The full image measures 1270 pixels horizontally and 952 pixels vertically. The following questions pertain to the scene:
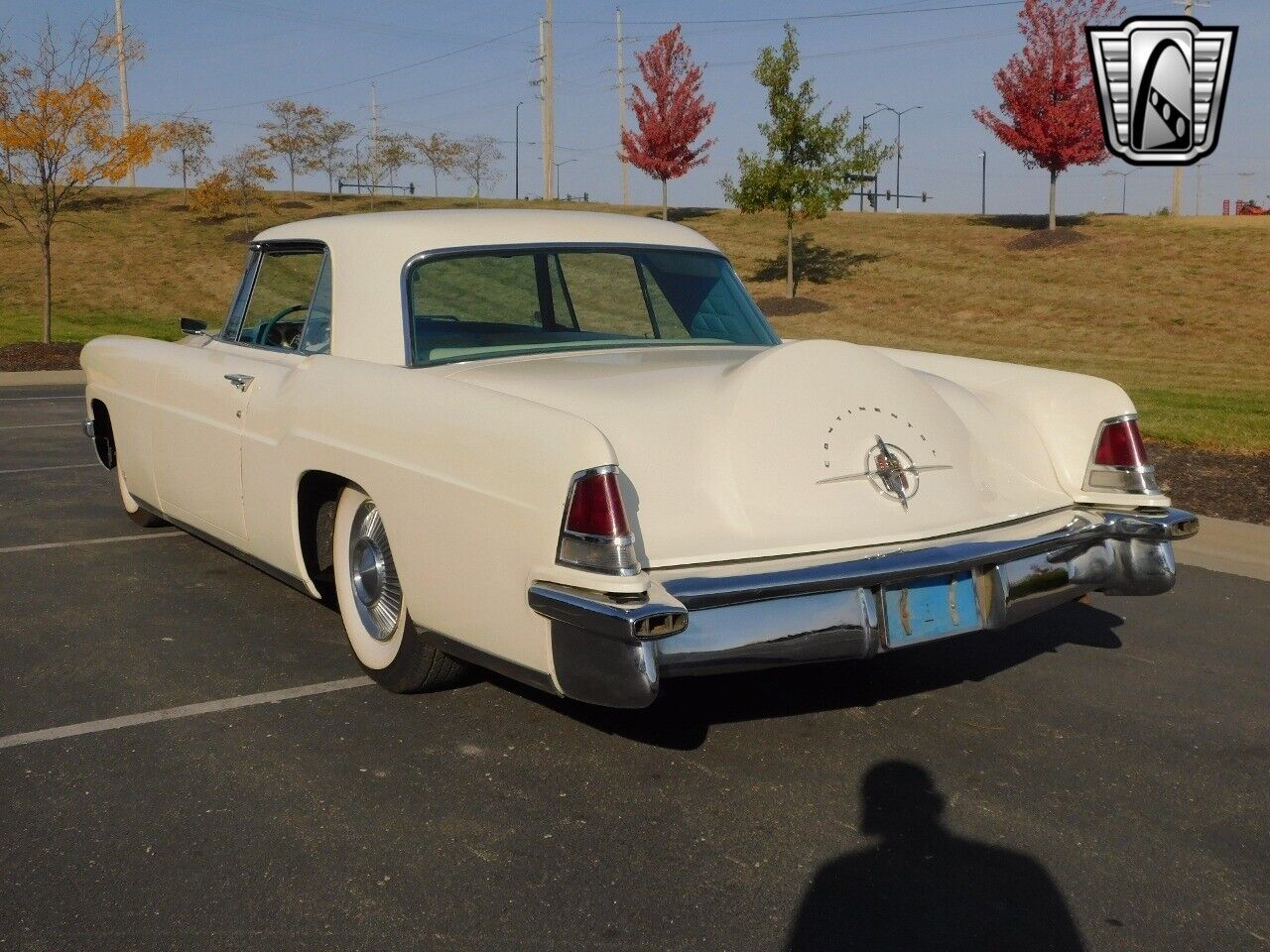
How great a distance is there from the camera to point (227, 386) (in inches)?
206

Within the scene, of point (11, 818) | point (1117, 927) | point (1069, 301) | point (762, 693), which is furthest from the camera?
point (1069, 301)

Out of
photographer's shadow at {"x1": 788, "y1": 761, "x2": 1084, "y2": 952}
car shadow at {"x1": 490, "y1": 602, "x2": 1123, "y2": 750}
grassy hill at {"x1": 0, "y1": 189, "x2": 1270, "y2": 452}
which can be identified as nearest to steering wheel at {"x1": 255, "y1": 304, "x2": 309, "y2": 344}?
car shadow at {"x1": 490, "y1": 602, "x2": 1123, "y2": 750}

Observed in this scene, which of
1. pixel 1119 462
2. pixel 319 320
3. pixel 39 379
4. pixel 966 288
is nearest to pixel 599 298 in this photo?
pixel 319 320

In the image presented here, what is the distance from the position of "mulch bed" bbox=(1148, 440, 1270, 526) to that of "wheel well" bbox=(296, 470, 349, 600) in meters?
5.33

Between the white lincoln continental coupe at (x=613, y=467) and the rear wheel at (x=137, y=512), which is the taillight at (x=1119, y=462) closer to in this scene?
the white lincoln continental coupe at (x=613, y=467)

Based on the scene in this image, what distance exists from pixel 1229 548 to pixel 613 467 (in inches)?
192

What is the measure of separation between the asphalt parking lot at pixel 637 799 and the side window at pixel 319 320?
45.2 inches

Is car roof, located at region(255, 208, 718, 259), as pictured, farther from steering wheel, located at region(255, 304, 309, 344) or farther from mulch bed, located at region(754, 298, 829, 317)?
mulch bed, located at region(754, 298, 829, 317)

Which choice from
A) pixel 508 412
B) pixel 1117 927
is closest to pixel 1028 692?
pixel 1117 927

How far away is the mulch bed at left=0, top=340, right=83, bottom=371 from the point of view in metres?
19.3

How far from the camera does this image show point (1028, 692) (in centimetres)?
456

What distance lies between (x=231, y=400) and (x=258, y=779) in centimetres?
193

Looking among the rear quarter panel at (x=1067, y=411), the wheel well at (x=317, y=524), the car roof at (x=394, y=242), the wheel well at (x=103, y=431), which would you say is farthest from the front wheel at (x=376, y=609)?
the wheel well at (x=103, y=431)

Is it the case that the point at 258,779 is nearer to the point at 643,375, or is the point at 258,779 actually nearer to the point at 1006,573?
the point at 643,375
